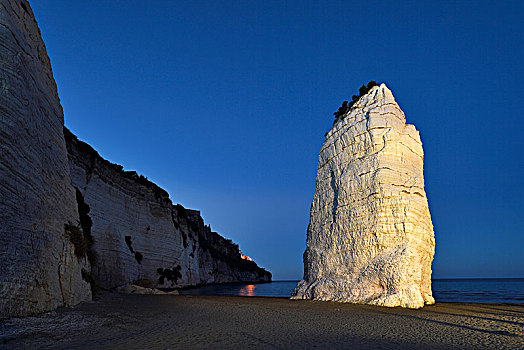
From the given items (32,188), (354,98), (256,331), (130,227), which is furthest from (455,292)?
(32,188)

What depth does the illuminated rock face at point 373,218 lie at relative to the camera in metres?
16.7

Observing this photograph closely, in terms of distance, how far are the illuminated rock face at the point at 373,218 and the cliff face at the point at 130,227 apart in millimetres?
16661

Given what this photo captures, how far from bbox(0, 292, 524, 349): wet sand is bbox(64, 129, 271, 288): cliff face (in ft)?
56.7

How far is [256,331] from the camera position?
932 centimetres

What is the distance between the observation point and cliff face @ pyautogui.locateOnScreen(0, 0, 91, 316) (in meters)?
8.19

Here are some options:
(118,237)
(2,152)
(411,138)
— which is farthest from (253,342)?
(118,237)

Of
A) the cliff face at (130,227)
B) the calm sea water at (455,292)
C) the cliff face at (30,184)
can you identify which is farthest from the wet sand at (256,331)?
the calm sea water at (455,292)

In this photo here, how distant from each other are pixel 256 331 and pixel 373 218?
35.9 ft

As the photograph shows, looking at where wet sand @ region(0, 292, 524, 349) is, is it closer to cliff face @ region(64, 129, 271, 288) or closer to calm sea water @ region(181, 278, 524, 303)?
cliff face @ region(64, 129, 271, 288)

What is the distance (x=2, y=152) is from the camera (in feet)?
27.3

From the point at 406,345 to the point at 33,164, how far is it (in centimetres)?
1149

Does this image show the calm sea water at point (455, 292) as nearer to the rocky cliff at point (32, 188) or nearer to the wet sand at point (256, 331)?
the wet sand at point (256, 331)

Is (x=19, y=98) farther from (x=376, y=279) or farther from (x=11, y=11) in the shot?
(x=376, y=279)

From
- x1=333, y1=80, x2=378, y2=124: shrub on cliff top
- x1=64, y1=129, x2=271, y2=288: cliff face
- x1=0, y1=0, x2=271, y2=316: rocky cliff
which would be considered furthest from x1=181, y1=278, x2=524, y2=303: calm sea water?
x1=0, y1=0, x2=271, y2=316: rocky cliff
